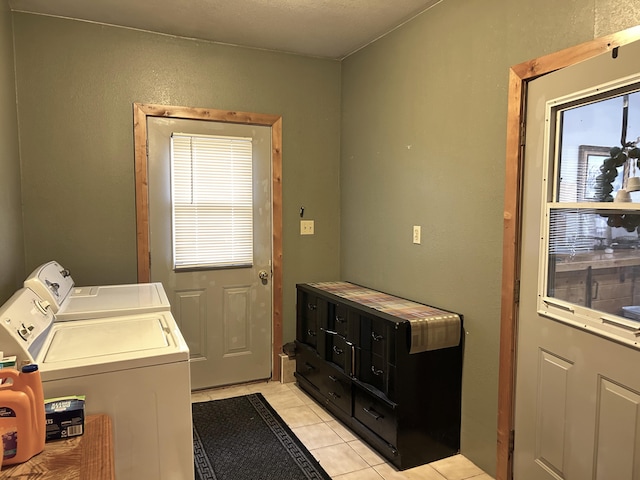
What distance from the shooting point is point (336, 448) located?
2.66 metres

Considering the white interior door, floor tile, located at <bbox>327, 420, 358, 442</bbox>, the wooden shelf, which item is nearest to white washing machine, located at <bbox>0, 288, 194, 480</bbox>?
the wooden shelf

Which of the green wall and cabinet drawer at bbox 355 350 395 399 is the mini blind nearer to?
the green wall

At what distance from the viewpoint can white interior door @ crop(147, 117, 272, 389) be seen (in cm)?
325

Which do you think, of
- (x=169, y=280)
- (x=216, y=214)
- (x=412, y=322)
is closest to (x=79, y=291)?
(x=169, y=280)

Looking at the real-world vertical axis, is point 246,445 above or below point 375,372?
below

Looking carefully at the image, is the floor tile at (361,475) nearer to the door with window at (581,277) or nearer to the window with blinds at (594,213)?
the door with window at (581,277)

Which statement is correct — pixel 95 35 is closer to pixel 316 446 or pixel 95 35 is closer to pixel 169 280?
pixel 169 280

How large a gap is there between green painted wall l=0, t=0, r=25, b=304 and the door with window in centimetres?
258

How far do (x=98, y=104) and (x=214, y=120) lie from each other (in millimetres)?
770

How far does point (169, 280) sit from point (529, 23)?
273 cm

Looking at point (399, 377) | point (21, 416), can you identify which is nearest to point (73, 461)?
point (21, 416)

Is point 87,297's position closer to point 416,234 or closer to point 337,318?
point 337,318

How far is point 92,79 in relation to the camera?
9.95 feet

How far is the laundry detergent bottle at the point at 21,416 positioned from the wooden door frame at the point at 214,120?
1.95 meters
